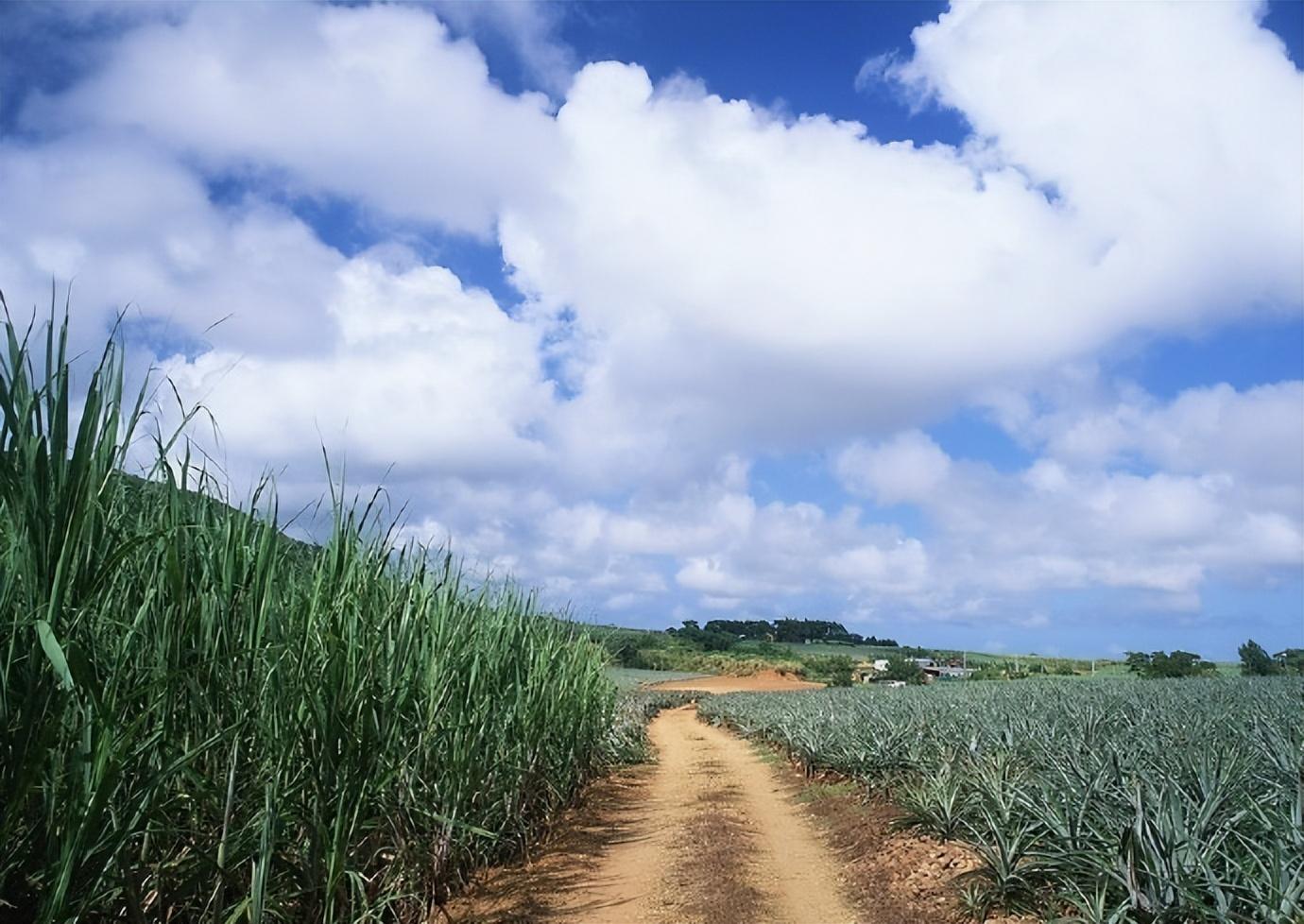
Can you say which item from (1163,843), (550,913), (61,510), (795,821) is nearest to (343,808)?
(61,510)

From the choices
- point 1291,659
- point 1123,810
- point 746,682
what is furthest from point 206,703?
point 746,682

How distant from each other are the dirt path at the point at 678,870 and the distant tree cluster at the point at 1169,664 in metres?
35.9

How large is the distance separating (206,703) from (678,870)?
15.9 ft

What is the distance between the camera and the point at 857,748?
456 inches

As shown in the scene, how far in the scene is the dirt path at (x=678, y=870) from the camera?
20.5 feet

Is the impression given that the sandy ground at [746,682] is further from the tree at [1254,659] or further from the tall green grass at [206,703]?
the tall green grass at [206,703]

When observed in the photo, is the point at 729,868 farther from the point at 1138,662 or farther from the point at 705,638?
the point at 705,638

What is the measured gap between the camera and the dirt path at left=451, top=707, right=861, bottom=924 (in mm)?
6250

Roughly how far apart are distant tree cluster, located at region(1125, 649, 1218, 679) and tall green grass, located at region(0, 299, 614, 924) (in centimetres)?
4189

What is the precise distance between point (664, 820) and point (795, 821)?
1475mm

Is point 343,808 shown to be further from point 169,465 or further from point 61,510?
point 61,510

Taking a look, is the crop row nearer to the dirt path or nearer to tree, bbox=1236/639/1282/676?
the dirt path

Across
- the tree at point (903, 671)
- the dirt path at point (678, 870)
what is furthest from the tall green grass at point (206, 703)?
the tree at point (903, 671)

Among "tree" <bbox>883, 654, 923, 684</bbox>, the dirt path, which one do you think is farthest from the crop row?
"tree" <bbox>883, 654, 923, 684</bbox>
